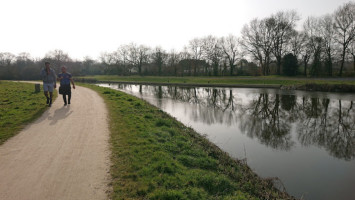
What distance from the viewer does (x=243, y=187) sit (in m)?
4.69

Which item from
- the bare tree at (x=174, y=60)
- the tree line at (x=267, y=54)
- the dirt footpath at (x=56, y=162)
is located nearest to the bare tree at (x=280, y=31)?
the tree line at (x=267, y=54)

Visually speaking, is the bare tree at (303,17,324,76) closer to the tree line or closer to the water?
the tree line

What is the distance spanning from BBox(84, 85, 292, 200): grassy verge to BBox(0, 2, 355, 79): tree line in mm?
42204

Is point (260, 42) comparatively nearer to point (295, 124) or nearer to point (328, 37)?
point (328, 37)

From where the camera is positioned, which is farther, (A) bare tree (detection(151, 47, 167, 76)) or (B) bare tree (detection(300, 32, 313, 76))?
(A) bare tree (detection(151, 47, 167, 76))

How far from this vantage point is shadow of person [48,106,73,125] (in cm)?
800

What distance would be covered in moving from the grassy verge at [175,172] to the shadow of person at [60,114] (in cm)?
244

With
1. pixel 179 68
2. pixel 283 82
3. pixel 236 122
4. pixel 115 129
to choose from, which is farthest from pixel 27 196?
pixel 179 68

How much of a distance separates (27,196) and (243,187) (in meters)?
4.01

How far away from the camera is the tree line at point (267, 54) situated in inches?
→ 1543

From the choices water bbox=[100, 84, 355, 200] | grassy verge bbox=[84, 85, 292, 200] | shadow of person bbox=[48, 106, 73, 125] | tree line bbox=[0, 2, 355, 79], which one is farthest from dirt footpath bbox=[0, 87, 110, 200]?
tree line bbox=[0, 2, 355, 79]

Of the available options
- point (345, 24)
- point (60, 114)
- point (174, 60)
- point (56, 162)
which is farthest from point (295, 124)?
point (174, 60)

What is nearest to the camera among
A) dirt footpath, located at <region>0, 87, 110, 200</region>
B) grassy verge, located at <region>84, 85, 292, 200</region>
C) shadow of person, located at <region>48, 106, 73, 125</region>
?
dirt footpath, located at <region>0, 87, 110, 200</region>

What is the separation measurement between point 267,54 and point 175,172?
147 feet
